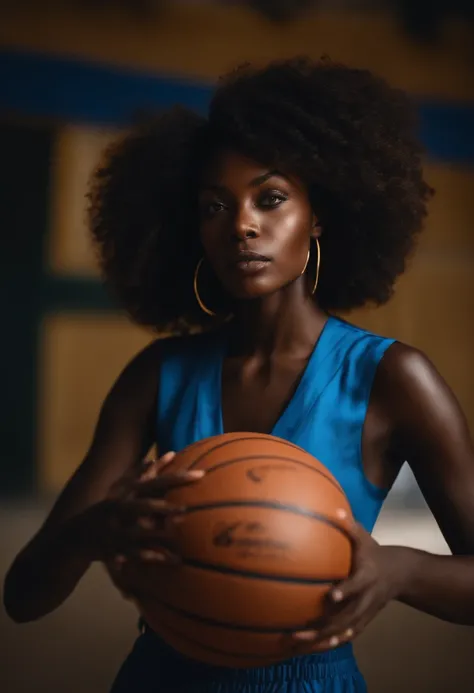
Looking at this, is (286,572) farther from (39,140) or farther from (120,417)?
(39,140)

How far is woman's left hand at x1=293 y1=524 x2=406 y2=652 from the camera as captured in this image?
0.92 metres

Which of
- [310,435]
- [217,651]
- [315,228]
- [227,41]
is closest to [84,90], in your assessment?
[227,41]

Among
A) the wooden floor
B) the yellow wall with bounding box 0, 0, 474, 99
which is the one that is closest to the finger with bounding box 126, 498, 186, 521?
the wooden floor

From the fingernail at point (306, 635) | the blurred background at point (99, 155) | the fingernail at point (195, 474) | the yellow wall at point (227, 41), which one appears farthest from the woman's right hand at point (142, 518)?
the yellow wall at point (227, 41)

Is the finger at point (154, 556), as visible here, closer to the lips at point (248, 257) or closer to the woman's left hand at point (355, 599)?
the woman's left hand at point (355, 599)

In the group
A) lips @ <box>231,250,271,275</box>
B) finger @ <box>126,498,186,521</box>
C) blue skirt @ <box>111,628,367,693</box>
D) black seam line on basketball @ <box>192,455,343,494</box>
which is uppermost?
lips @ <box>231,250,271,275</box>

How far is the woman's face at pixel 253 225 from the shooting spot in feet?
3.86

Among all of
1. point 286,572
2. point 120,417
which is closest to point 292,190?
point 120,417

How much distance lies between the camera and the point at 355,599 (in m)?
0.93

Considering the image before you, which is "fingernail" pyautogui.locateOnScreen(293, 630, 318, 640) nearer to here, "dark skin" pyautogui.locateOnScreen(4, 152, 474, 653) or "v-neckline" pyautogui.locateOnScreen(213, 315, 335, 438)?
"dark skin" pyautogui.locateOnScreen(4, 152, 474, 653)

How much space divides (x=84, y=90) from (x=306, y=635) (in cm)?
265

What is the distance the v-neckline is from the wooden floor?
1256 mm

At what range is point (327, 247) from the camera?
4.46ft

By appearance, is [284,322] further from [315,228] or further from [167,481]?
[167,481]
